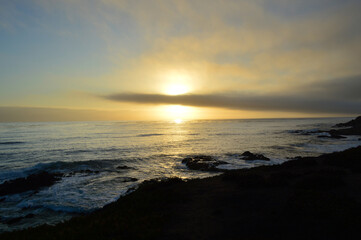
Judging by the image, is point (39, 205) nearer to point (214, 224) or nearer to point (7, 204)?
point (7, 204)

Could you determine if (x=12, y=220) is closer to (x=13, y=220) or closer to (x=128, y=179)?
(x=13, y=220)

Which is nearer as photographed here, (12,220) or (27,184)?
(12,220)

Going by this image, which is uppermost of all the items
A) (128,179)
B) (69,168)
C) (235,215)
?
(235,215)

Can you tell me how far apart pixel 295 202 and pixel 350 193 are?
15.5ft

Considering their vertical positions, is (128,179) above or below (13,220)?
below

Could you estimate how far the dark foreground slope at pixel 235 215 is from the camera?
8961mm

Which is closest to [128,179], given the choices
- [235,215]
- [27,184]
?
[27,184]

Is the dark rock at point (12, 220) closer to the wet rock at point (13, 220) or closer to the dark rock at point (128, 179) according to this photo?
the wet rock at point (13, 220)

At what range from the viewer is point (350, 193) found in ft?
41.1

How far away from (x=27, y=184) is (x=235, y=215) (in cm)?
2363

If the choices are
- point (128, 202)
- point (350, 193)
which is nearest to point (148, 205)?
point (128, 202)

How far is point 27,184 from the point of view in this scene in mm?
22312

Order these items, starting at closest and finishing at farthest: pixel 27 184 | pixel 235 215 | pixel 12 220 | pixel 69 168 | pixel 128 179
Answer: pixel 235 215 → pixel 12 220 → pixel 27 184 → pixel 128 179 → pixel 69 168

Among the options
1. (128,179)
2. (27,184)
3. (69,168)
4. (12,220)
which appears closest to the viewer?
(12,220)
